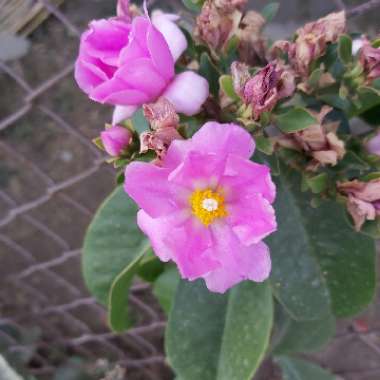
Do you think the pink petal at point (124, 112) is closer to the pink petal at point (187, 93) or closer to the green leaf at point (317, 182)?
the pink petal at point (187, 93)

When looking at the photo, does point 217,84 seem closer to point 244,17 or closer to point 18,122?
point 244,17

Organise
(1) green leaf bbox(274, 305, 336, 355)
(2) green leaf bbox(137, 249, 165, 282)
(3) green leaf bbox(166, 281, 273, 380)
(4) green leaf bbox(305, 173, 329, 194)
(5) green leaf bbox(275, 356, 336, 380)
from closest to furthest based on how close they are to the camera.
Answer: (4) green leaf bbox(305, 173, 329, 194) → (3) green leaf bbox(166, 281, 273, 380) → (2) green leaf bbox(137, 249, 165, 282) → (1) green leaf bbox(274, 305, 336, 355) → (5) green leaf bbox(275, 356, 336, 380)

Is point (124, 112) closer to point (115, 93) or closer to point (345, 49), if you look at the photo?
point (115, 93)

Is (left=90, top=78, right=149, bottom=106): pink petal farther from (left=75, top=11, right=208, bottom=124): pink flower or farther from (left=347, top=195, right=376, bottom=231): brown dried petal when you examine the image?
(left=347, top=195, right=376, bottom=231): brown dried petal

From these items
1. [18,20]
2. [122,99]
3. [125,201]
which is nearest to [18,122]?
[18,20]

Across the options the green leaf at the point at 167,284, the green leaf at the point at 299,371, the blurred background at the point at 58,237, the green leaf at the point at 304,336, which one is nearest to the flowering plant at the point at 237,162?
the green leaf at the point at 167,284

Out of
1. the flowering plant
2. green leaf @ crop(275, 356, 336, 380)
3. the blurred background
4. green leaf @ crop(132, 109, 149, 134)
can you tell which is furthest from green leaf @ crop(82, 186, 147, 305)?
the blurred background
